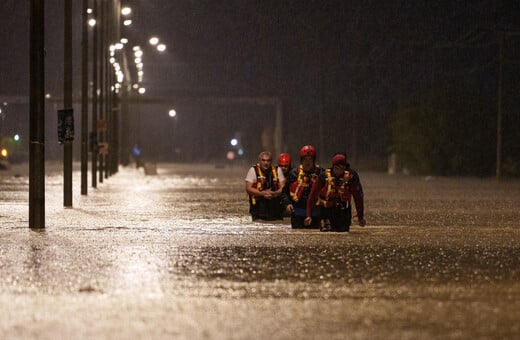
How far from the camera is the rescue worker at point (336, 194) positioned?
21109 mm

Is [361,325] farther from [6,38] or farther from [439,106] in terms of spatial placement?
[6,38]

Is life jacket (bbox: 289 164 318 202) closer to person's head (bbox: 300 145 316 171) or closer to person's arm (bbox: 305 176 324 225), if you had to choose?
person's head (bbox: 300 145 316 171)

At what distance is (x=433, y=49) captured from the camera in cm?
7375

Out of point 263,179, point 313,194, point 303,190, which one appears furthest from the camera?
point 263,179

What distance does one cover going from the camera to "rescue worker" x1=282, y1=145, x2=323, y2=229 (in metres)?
22.3

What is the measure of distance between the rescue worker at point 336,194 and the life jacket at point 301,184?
59 centimetres

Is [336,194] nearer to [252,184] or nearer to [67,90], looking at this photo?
[252,184]

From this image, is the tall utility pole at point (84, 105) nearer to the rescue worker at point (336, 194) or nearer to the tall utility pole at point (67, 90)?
the tall utility pole at point (67, 90)

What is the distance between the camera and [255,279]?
14.0m

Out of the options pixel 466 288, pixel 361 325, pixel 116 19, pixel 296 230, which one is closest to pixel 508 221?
pixel 296 230

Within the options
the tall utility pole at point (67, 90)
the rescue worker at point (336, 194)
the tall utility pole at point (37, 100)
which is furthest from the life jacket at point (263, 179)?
the tall utility pole at point (67, 90)

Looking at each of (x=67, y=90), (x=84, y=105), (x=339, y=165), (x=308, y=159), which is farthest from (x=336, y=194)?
(x=84, y=105)

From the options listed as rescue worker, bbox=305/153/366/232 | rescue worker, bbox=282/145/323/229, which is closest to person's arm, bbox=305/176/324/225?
rescue worker, bbox=305/153/366/232

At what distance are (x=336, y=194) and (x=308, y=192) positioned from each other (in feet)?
3.84
